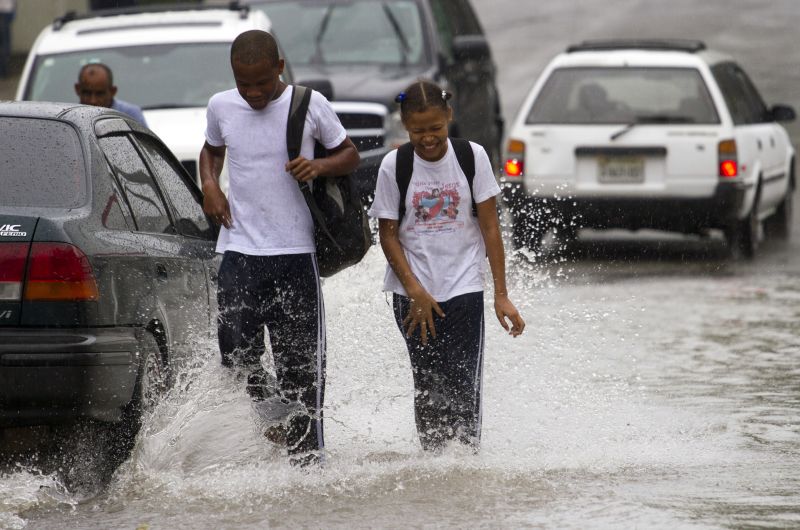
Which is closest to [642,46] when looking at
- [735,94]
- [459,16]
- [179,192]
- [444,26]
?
[735,94]

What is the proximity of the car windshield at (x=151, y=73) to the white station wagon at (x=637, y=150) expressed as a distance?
9.21 feet

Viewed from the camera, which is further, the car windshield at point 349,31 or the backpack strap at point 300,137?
the car windshield at point 349,31

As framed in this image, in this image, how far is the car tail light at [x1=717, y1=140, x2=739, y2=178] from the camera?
13.6 metres

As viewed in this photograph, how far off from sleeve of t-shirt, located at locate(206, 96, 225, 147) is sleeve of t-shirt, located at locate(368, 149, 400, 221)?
0.63 metres

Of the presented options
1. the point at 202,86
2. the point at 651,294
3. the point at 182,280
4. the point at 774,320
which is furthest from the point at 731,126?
the point at 182,280

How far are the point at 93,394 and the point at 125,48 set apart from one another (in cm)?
656

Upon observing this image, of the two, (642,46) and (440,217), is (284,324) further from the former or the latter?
(642,46)

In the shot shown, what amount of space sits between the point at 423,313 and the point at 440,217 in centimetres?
38

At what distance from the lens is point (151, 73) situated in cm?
1195

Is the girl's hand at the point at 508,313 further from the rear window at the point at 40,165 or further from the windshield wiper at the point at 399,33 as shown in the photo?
the windshield wiper at the point at 399,33

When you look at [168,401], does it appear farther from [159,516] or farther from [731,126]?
[731,126]

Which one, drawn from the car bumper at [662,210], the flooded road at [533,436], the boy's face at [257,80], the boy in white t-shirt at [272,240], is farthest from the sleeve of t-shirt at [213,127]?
the car bumper at [662,210]

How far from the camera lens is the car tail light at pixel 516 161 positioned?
45.8 ft

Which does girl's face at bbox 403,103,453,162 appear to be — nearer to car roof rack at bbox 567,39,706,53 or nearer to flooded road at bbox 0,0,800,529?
flooded road at bbox 0,0,800,529
